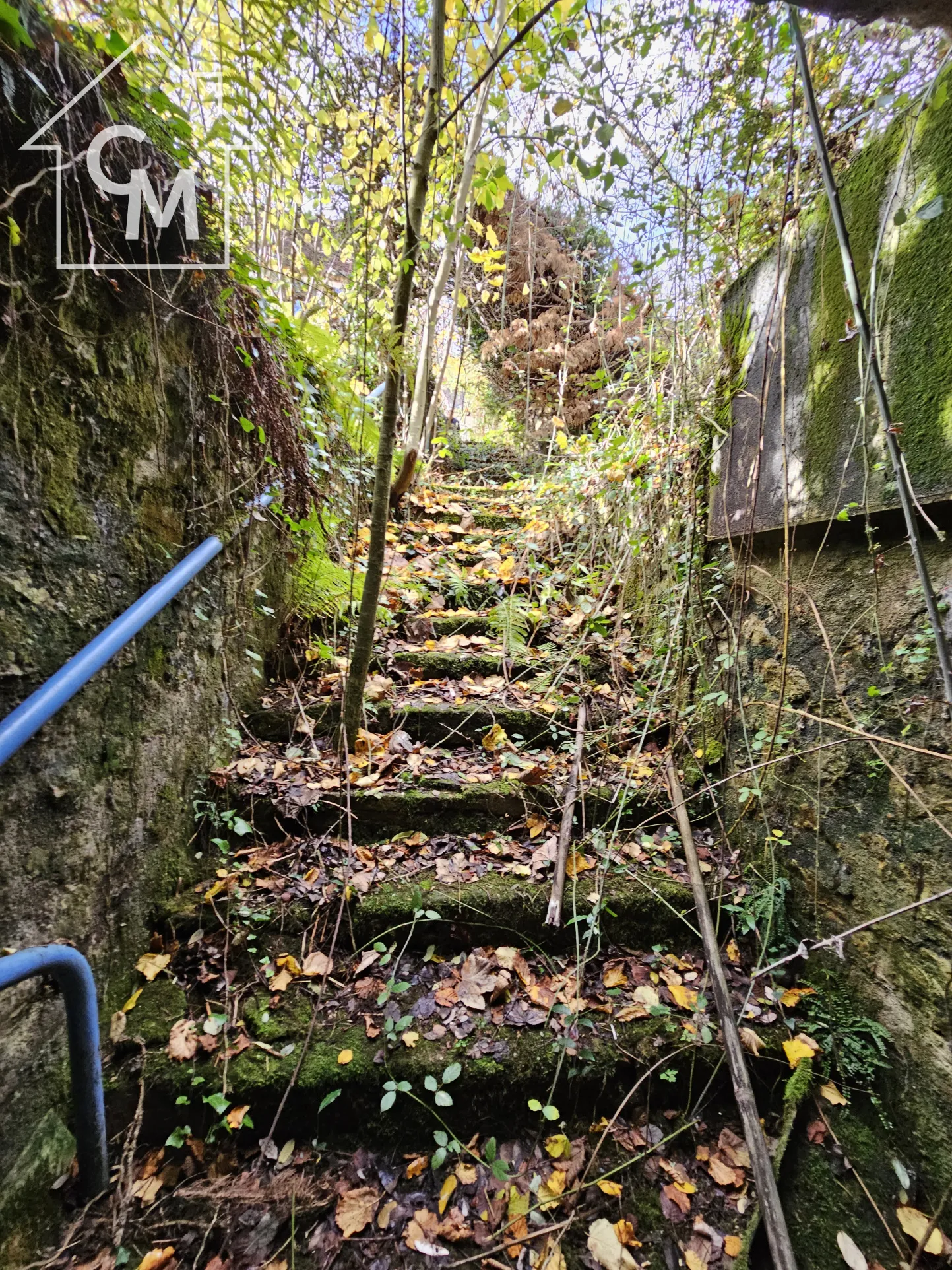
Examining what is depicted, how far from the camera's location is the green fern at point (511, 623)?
10.5 feet

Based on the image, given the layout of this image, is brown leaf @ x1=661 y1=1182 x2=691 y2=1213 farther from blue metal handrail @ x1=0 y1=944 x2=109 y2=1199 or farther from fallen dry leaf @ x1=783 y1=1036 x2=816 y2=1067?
blue metal handrail @ x1=0 y1=944 x2=109 y2=1199

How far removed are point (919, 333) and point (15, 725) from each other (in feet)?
8.20

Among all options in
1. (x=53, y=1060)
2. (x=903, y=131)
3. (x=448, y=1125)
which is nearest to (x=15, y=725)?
(x=53, y=1060)

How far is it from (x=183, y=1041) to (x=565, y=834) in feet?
4.61

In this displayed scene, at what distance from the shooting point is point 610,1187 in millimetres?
1427

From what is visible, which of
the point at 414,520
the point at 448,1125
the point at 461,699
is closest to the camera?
the point at 448,1125

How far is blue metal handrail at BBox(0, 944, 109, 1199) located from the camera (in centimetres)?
129

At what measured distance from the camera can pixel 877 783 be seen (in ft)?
5.36

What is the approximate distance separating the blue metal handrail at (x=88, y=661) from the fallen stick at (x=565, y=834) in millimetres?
1640

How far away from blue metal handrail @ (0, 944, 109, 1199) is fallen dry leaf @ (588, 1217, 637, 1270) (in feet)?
4.17

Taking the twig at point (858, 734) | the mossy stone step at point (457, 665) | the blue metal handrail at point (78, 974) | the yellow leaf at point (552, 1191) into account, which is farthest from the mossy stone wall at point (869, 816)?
the blue metal handrail at point (78, 974)

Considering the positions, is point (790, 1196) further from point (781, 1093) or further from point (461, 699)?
point (461, 699)

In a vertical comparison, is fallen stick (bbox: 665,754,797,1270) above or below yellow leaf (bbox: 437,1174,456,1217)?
above

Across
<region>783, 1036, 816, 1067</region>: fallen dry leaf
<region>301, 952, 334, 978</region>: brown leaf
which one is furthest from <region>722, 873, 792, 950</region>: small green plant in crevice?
<region>301, 952, 334, 978</region>: brown leaf
